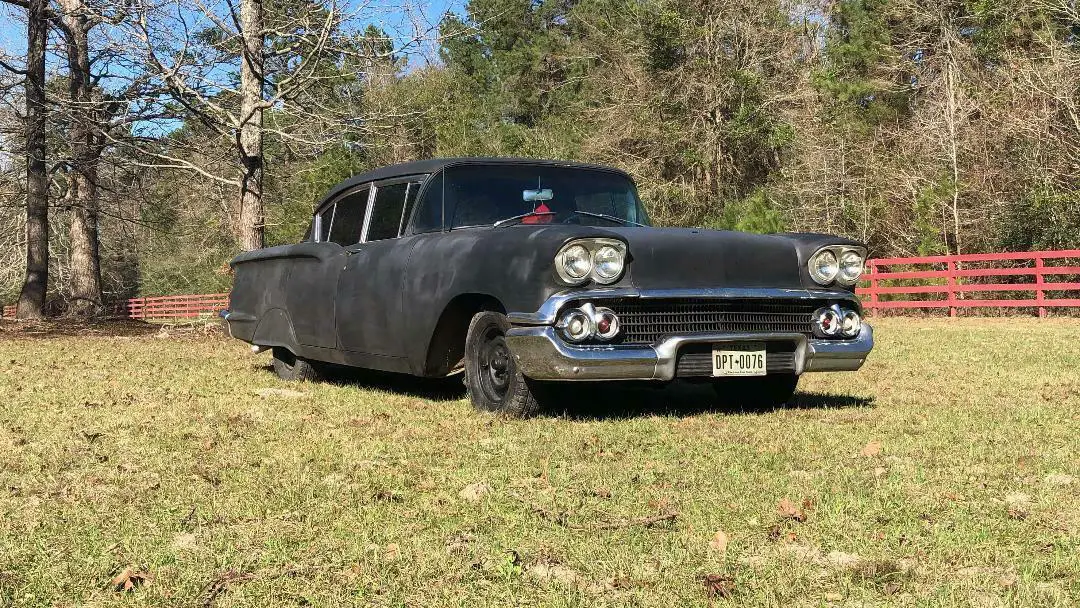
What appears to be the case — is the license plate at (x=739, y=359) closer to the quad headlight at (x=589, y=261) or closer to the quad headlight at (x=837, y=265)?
the quad headlight at (x=837, y=265)

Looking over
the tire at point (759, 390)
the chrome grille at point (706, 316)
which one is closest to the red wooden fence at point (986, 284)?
the tire at point (759, 390)

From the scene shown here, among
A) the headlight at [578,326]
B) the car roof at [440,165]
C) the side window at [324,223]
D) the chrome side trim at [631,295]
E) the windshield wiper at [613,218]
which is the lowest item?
the headlight at [578,326]

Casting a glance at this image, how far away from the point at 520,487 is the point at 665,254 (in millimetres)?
1922

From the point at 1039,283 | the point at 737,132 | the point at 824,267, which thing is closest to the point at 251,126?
the point at 824,267

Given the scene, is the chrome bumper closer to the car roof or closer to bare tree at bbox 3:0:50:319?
the car roof

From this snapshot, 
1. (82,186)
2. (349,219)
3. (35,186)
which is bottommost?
(349,219)

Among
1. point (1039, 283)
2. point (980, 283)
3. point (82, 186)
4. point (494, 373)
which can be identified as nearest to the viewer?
point (494, 373)

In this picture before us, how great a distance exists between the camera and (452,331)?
631cm

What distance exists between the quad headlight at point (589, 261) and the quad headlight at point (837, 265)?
136 cm

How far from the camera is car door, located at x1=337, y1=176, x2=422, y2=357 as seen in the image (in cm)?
655

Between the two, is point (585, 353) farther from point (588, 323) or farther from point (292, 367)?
point (292, 367)

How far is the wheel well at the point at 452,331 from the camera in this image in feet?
20.1

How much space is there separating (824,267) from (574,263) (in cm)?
168

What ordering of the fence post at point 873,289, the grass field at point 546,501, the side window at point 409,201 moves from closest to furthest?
the grass field at point 546,501, the side window at point 409,201, the fence post at point 873,289
